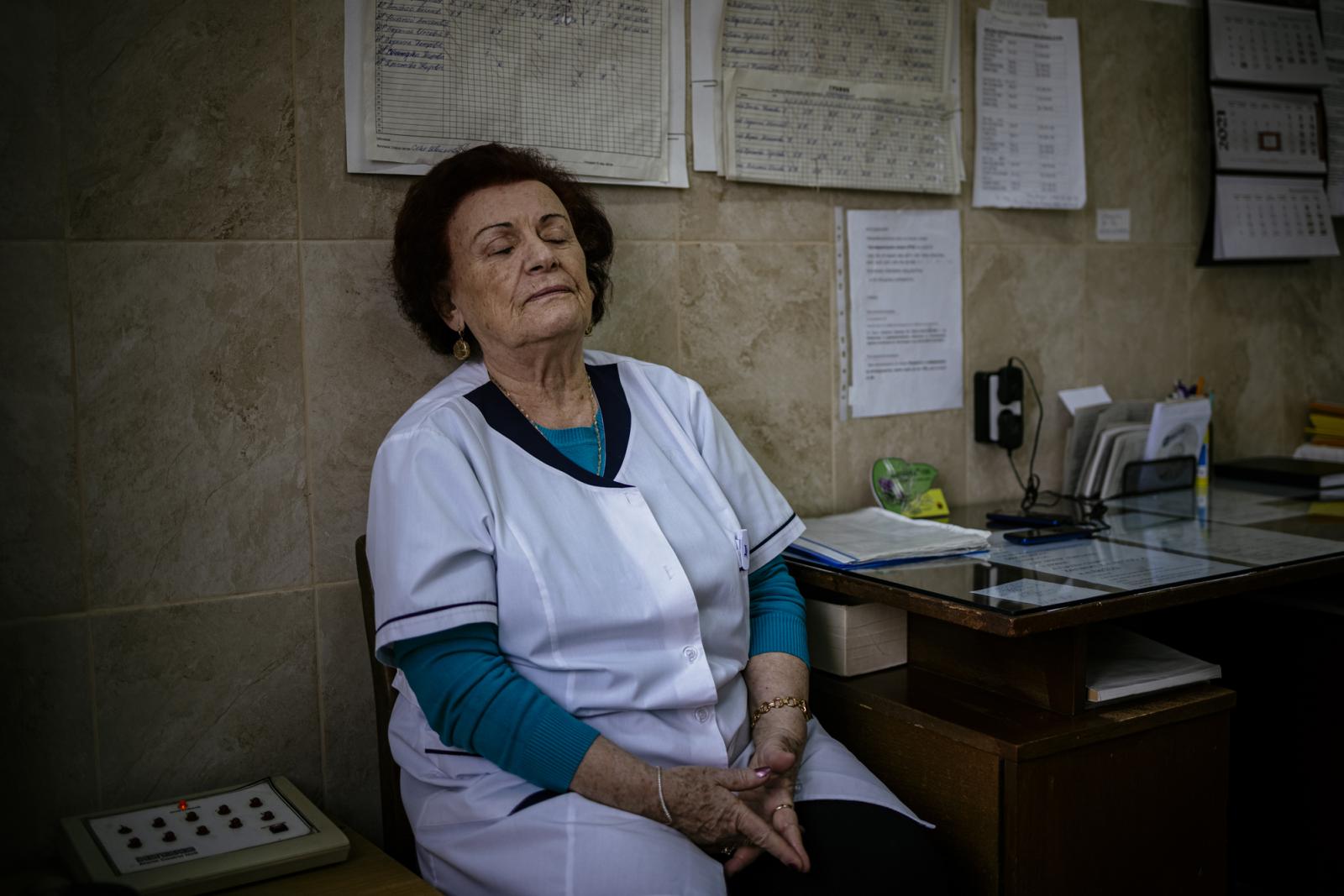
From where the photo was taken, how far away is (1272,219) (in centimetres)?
299

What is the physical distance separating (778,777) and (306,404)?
37.8 inches

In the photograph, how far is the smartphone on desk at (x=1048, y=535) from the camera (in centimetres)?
210

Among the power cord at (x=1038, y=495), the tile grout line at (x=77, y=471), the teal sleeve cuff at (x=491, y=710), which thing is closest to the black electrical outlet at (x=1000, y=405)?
the power cord at (x=1038, y=495)

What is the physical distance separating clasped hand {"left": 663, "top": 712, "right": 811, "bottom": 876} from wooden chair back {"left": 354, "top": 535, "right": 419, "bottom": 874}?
532mm

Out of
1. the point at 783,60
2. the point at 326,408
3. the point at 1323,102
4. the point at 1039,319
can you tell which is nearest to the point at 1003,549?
the point at 1039,319

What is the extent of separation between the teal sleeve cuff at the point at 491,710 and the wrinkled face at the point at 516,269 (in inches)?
18.7

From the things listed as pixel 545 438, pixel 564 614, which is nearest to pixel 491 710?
pixel 564 614

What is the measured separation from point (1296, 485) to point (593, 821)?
6.85 feet

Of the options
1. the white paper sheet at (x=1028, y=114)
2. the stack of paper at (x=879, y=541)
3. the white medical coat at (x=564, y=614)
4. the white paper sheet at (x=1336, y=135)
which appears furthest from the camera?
the white paper sheet at (x=1336, y=135)

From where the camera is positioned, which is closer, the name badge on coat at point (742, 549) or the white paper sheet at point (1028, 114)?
the name badge on coat at point (742, 549)

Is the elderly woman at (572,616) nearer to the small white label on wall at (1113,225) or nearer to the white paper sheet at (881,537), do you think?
the white paper sheet at (881,537)

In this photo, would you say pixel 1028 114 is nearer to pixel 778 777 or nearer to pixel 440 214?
pixel 440 214

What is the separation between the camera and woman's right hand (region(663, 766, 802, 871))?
1440 mm

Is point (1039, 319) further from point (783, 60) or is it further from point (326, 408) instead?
point (326, 408)
